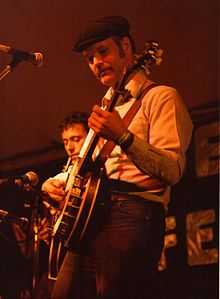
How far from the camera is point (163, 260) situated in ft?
6.29

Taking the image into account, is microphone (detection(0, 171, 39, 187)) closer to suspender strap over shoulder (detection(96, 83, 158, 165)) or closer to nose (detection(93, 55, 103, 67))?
suspender strap over shoulder (detection(96, 83, 158, 165))

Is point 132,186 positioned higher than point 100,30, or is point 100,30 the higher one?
point 100,30

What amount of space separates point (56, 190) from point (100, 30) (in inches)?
20.5

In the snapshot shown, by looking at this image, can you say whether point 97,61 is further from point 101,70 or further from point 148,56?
point 148,56

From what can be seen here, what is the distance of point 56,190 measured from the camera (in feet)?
4.58

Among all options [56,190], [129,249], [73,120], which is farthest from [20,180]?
[73,120]

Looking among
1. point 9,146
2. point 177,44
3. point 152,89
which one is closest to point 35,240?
point 9,146

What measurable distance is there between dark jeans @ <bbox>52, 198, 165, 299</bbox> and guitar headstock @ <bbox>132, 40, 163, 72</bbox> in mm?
364

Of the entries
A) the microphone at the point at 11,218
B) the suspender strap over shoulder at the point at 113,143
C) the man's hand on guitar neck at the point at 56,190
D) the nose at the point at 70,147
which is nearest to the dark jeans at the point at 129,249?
the suspender strap over shoulder at the point at 113,143

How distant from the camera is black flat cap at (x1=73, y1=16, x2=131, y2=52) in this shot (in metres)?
1.31

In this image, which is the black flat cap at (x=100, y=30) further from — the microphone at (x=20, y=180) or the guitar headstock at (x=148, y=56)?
the microphone at (x=20, y=180)

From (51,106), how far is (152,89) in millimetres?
774

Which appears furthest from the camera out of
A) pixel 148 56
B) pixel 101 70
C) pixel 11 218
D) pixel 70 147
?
pixel 70 147

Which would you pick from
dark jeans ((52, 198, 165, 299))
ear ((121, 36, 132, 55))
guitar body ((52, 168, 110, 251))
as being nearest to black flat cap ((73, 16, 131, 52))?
ear ((121, 36, 132, 55))
